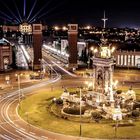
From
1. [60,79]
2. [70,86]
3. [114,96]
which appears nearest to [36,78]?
[60,79]

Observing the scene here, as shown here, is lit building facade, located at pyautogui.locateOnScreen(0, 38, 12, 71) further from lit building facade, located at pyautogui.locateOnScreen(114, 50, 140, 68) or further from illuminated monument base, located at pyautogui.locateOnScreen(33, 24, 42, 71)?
lit building facade, located at pyautogui.locateOnScreen(114, 50, 140, 68)

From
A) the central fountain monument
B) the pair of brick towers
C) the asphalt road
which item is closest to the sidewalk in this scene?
the asphalt road

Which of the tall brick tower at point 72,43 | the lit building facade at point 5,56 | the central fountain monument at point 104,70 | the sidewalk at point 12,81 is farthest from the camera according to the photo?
the lit building facade at point 5,56

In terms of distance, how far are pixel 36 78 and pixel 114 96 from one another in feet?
128

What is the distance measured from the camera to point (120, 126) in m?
66.0

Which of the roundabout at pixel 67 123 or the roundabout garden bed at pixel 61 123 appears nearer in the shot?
the roundabout garden bed at pixel 61 123

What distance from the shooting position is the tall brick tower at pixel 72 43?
12745 centimetres

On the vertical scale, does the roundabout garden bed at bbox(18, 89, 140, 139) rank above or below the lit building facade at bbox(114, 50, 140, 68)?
below

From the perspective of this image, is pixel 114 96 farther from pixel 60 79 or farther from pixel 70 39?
pixel 70 39

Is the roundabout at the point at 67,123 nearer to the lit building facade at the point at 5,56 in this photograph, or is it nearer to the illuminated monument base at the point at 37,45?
the illuminated monument base at the point at 37,45

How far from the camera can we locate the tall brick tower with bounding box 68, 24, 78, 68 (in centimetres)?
12745

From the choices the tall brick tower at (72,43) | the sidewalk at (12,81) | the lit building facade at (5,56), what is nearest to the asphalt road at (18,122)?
the sidewalk at (12,81)

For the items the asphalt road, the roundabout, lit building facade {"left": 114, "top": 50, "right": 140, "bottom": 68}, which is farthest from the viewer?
lit building facade {"left": 114, "top": 50, "right": 140, "bottom": 68}

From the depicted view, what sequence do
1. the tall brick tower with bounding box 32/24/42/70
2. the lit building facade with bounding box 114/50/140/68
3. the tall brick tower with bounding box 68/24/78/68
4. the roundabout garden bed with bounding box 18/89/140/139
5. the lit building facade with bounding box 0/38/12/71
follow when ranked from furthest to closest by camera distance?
the lit building facade with bounding box 114/50/140/68 < the lit building facade with bounding box 0/38/12/71 < the tall brick tower with bounding box 68/24/78/68 < the tall brick tower with bounding box 32/24/42/70 < the roundabout garden bed with bounding box 18/89/140/139
